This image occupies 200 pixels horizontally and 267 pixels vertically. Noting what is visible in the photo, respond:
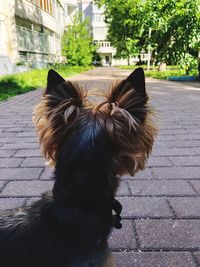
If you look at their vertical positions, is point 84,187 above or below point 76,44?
above

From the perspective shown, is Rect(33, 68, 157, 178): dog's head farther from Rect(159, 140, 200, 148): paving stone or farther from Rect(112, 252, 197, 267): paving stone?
Rect(159, 140, 200, 148): paving stone

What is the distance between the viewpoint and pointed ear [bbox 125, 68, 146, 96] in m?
2.00

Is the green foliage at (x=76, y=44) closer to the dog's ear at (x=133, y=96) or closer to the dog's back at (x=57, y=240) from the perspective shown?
the dog's ear at (x=133, y=96)

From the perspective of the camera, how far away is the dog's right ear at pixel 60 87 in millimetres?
2021

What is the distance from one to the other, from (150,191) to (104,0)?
2916 cm

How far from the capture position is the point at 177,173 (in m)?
4.55

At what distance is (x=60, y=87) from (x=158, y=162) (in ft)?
10.9

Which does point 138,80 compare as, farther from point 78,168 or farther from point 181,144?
point 181,144

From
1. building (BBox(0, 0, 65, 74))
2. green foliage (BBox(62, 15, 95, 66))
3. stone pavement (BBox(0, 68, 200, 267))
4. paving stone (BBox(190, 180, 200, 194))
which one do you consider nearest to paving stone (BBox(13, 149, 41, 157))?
stone pavement (BBox(0, 68, 200, 267))

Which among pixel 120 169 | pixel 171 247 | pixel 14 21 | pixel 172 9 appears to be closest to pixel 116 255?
pixel 171 247

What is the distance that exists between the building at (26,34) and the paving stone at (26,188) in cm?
2134

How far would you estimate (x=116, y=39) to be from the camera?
3409 centimetres

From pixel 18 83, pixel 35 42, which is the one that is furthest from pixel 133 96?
pixel 35 42

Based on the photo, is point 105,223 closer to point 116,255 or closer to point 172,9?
point 116,255
